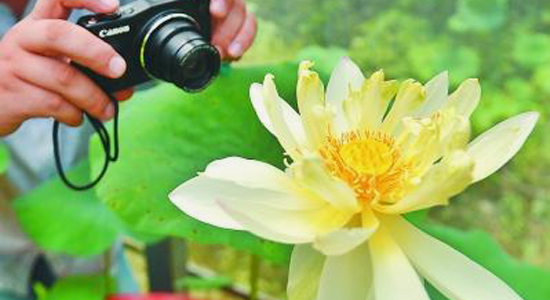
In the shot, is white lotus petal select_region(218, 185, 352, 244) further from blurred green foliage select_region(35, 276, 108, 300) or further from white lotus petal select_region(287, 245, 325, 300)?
blurred green foliage select_region(35, 276, 108, 300)

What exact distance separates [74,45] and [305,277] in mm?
195

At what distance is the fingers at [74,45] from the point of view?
0.45m

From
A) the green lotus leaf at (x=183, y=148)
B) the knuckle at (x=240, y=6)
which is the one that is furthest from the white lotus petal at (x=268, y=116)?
the knuckle at (x=240, y=6)

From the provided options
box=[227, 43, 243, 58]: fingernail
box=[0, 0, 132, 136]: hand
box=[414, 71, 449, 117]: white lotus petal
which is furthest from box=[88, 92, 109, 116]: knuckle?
box=[414, 71, 449, 117]: white lotus petal

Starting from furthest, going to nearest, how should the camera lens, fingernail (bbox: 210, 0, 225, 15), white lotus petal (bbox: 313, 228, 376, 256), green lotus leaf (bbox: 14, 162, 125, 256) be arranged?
green lotus leaf (bbox: 14, 162, 125, 256)
fingernail (bbox: 210, 0, 225, 15)
the camera lens
white lotus petal (bbox: 313, 228, 376, 256)

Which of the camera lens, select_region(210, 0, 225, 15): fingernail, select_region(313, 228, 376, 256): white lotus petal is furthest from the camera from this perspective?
select_region(210, 0, 225, 15): fingernail

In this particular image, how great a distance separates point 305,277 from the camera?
32 centimetres

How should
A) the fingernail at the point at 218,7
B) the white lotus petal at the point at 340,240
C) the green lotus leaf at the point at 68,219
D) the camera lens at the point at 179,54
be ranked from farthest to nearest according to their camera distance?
the green lotus leaf at the point at 68,219 → the fingernail at the point at 218,7 → the camera lens at the point at 179,54 → the white lotus petal at the point at 340,240

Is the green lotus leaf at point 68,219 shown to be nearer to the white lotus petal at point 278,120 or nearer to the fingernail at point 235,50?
the fingernail at point 235,50

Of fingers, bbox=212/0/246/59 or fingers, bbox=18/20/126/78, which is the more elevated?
fingers, bbox=18/20/126/78

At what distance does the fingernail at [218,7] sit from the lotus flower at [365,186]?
0.18 meters

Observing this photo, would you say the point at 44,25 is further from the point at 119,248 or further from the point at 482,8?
the point at 482,8

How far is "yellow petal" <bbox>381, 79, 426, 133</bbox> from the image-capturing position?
1.14 ft

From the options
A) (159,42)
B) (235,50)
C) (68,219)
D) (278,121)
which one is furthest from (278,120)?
(68,219)
